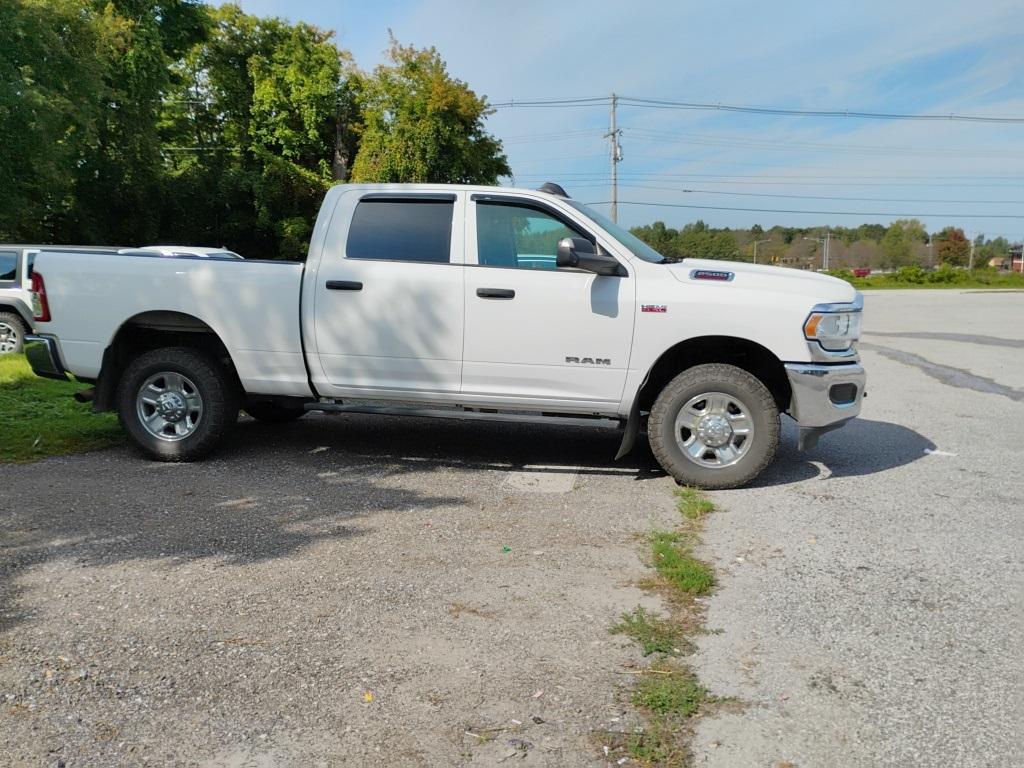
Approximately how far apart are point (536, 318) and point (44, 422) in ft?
15.4

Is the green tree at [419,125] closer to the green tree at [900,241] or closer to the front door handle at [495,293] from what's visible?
the front door handle at [495,293]

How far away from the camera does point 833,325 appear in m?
5.64

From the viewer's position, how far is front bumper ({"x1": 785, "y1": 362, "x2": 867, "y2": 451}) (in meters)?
5.62

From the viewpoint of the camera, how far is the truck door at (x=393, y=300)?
5973 mm

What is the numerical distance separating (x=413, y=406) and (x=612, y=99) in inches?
1908

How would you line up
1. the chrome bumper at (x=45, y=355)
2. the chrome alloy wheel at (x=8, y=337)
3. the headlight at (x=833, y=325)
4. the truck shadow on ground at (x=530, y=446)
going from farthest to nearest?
the chrome alloy wheel at (x=8, y=337)
the truck shadow on ground at (x=530, y=446)
the chrome bumper at (x=45, y=355)
the headlight at (x=833, y=325)

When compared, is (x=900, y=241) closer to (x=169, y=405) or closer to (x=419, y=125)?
(x=419, y=125)

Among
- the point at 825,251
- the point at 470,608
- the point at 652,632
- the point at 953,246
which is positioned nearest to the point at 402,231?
the point at 470,608

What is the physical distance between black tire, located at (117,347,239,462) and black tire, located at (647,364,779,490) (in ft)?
10.6

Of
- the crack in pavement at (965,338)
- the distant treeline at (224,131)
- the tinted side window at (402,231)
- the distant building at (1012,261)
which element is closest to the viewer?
the tinted side window at (402,231)

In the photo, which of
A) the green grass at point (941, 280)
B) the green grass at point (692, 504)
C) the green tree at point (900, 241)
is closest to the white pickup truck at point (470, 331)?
the green grass at point (692, 504)

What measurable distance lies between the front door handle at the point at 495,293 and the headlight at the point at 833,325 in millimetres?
2003

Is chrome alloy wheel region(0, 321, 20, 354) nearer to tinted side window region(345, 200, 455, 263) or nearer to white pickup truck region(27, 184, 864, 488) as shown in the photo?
white pickup truck region(27, 184, 864, 488)

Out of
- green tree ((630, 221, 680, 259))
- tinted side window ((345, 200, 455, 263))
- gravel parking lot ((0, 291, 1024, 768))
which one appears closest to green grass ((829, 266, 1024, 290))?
green tree ((630, 221, 680, 259))
